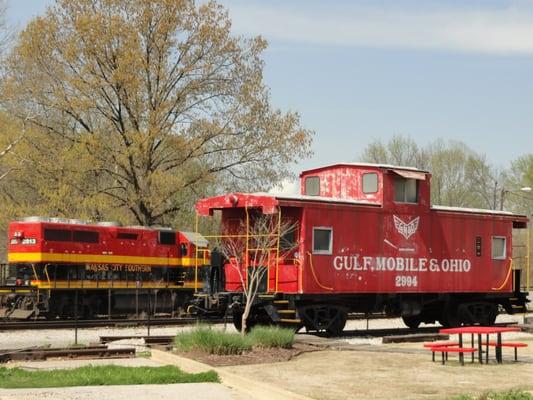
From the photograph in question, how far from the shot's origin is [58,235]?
29.0 metres

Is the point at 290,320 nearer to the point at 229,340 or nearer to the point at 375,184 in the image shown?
the point at 375,184

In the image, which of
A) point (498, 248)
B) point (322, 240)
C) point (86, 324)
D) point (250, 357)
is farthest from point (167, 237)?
point (250, 357)

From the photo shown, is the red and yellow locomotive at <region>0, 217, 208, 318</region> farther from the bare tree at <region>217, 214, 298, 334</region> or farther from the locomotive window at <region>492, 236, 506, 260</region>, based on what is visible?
the locomotive window at <region>492, 236, 506, 260</region>

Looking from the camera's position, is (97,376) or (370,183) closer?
(97,376)

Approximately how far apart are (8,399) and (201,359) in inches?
174

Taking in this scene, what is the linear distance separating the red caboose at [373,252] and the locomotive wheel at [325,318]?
0.03m

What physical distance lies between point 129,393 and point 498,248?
51.2 feet

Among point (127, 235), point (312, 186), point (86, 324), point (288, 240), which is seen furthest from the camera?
point (127, 235)

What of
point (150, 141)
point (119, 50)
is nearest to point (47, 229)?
point (150, 141)

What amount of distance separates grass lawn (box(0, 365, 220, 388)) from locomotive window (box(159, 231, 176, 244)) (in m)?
18.8

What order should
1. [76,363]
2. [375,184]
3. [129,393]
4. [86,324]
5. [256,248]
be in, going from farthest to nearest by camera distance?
1. [86,324]
2. [375,184]
3. [256,248]
4. [76,363]
5. [129,393]

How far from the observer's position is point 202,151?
117ft

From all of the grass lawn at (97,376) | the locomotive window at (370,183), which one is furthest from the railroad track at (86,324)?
the grass lawn at (97,376)

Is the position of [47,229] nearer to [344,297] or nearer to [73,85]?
[73,85]
